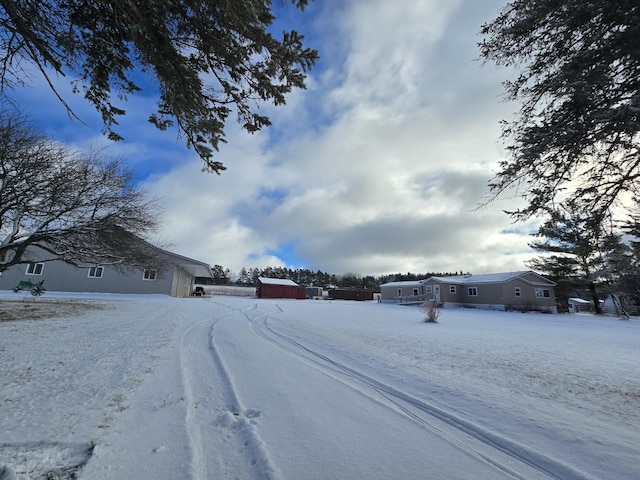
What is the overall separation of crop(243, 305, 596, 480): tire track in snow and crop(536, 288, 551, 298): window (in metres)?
36.7

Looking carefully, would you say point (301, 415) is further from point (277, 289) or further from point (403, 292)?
point (277, 289)

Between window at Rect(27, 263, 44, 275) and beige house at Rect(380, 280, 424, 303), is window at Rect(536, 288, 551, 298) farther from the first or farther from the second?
window at Rect(27, 263, 44, 275)

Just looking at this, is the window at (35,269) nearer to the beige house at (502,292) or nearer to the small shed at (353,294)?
the beige house at (502,292)

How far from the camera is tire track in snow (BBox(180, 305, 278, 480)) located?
2.24 m

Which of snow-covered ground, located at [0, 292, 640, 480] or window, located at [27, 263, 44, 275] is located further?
window, located at [27, 263, 44, 275]

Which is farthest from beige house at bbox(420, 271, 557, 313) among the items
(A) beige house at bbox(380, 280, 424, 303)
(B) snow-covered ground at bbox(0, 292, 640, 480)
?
(B) snow-covered ground at bbox(0, 292, 640, 480)

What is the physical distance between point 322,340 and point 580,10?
7876 millimetres

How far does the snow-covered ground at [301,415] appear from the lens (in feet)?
7.64

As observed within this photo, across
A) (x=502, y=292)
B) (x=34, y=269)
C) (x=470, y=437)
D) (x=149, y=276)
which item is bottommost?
(x=470, y=437)

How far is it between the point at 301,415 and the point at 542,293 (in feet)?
129

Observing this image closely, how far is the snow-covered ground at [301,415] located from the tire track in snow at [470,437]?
0.7 inches

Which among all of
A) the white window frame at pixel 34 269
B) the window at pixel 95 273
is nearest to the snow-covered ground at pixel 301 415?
the window at pixel 95 273

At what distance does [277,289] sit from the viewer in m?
50.4

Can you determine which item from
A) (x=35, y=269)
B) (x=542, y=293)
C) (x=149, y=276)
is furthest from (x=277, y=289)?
(x=542, y=293)
